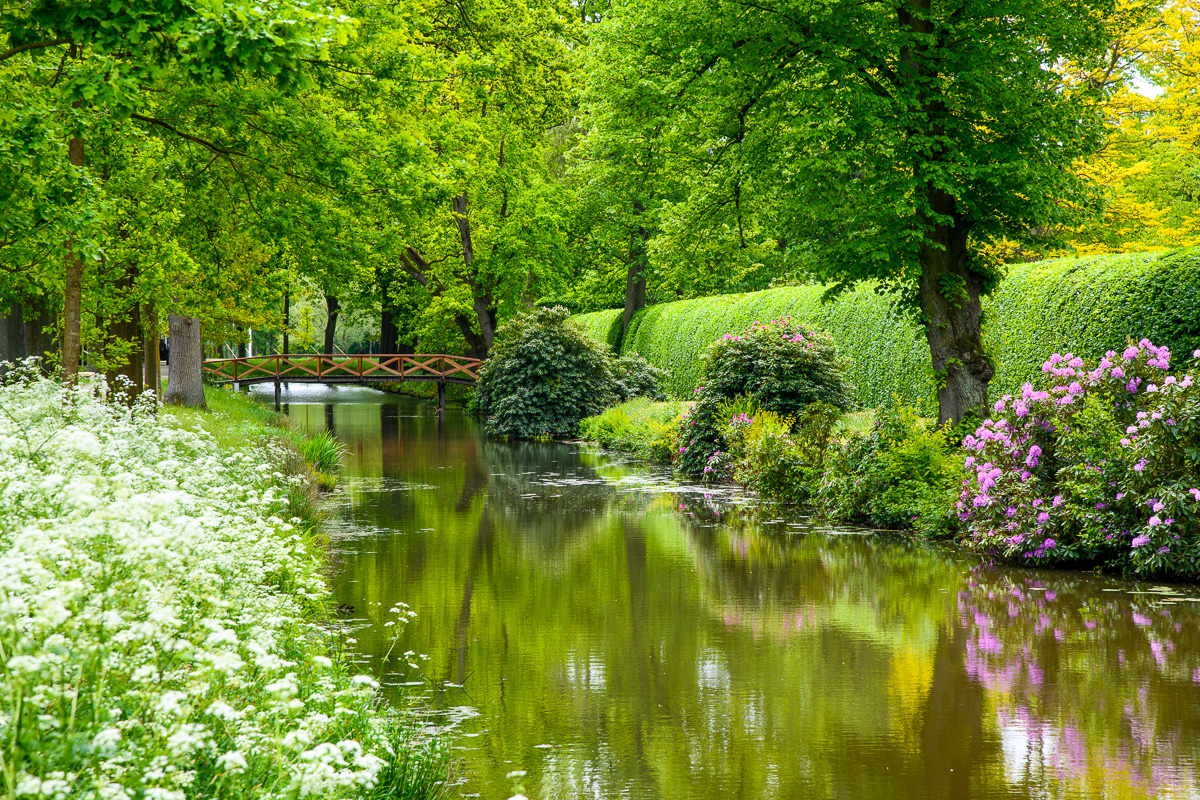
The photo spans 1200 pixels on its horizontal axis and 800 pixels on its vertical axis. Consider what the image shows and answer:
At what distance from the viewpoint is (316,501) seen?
46.0 ft

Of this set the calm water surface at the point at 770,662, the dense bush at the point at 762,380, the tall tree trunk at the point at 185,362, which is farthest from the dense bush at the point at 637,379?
the calm water surface at the point at 770,662

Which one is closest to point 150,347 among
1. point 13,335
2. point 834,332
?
point 13,335

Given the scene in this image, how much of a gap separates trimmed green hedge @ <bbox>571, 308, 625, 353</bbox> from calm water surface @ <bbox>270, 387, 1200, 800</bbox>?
24087 millimetres

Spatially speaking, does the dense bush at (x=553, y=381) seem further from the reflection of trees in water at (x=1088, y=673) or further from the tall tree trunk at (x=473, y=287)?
the reflection of trees in water at (x=1088, y=673)

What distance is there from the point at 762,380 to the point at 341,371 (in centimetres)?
2659

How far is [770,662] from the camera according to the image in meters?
6.77

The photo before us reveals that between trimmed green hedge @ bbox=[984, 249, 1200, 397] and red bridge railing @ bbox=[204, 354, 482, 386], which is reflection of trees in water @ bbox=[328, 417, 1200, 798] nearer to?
trimmed green hedge @ bbox=[984, 249, 1200, 397]

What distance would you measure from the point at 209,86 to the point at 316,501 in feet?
17.8

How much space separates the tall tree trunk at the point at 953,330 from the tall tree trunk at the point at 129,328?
10695mm

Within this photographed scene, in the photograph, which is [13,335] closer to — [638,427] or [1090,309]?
[638,427]

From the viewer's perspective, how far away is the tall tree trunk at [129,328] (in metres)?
14.9

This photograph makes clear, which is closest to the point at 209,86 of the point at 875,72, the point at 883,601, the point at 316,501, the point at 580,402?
the point at 316,501

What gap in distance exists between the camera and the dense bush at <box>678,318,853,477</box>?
660 inches

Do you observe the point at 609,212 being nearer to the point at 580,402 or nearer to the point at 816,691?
the point at 580,402
